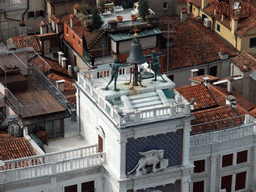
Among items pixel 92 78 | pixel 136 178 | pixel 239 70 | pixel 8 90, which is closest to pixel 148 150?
pixel 136 178

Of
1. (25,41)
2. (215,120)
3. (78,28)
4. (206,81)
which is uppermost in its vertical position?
(78,28)

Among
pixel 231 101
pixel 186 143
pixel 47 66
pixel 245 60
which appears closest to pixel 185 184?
pixel 186 143

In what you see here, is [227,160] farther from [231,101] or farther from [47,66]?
[47,66]

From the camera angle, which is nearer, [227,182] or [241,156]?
[241,156]

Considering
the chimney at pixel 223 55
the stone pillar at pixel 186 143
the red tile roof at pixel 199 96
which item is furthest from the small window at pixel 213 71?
the stone pillar at pixel 186 143

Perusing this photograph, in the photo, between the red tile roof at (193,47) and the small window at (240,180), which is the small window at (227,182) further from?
the red tile roof at (193,47)

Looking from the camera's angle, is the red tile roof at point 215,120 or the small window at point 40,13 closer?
the red tile roof at point 215,120

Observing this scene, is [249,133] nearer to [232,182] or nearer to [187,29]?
[232,182]
